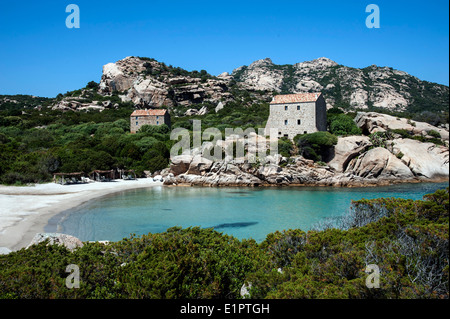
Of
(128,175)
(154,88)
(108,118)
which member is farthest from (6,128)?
(154,88)

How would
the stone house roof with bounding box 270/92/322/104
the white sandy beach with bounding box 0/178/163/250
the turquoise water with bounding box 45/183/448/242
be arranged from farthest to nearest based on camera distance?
the stone house roof with bounding box 270/92/322/104, the turquoise water with bounding box 45/183/448/242, the white sandy beach with bounding box 0/178/163/250

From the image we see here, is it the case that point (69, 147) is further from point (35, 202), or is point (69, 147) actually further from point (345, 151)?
point (345, 151)

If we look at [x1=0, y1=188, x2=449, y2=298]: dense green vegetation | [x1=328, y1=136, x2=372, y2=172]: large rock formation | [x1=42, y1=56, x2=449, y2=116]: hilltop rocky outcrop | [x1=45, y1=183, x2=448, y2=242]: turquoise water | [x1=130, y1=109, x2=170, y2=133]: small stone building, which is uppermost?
[x1=42, y1=56, x2=449, y2=116]: hilltop rocky outcrop

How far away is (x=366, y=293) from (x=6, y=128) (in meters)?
53.7

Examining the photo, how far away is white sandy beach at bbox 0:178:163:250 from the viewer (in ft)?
37.8

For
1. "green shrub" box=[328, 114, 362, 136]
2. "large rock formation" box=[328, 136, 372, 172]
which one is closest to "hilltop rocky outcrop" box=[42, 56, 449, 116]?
"green shrub" box=[328, 114, 362, 136]

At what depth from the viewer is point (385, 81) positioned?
89.3m

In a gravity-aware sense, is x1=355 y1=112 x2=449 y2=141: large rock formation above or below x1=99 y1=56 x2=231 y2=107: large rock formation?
below

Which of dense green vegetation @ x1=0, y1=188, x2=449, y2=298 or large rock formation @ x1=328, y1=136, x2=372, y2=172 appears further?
large rock formation @ x1=328, y1=136, x2=372, y2=172

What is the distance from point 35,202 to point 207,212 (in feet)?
33.4

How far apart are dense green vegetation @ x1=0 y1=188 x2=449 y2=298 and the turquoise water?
18.5 ft

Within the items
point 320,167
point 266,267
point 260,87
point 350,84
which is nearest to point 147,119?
point 320,167

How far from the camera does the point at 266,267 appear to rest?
212 inches

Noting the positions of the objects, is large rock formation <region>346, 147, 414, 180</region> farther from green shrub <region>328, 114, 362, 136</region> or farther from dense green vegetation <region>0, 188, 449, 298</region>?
dense green vegetation <region>0, 188, 449, 298</region>
